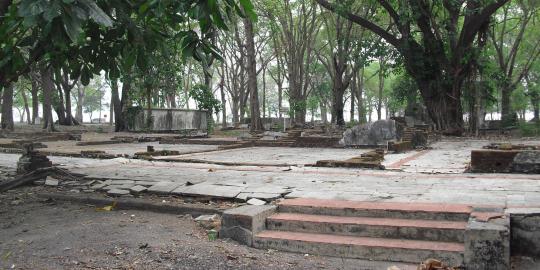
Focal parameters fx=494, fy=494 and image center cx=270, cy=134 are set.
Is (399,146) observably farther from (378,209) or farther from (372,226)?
(372,226)

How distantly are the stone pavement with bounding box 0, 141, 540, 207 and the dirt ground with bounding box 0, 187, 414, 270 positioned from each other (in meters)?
1.06

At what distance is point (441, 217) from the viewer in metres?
4.81

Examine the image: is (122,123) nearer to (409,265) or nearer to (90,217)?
(90,217)

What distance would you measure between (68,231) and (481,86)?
64.2 feet

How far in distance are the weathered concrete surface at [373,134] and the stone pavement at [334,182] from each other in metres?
4.12

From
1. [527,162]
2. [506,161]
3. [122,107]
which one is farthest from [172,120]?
[527,162]

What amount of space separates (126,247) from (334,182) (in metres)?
3.32

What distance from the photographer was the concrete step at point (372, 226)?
15.0 feet

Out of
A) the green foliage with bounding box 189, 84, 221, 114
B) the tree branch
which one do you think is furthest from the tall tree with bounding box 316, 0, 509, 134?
the green foliage with bounding box 189, 84, 221, 114

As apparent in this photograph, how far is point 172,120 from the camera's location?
2789cm

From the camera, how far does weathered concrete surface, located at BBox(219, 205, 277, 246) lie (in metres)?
4.97

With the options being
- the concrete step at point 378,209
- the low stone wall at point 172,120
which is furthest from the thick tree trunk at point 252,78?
the concrete step at point 378,209

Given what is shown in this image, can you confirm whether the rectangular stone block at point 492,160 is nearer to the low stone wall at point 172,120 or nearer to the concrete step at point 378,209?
the concrete step at point 378,209

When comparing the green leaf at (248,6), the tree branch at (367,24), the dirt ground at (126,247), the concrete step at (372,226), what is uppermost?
the tree branch at (367,24)
